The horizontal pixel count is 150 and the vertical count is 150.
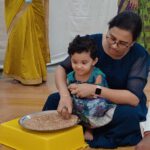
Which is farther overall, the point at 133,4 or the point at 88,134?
the point at 133,4

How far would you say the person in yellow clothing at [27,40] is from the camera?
11.5ft

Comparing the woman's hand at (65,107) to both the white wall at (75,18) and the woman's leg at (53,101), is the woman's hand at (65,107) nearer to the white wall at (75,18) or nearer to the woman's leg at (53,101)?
the woman's leg at (53,101)

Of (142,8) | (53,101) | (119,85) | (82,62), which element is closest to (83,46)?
(82,62)

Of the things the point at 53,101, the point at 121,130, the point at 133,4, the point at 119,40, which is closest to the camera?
the point at 119,40

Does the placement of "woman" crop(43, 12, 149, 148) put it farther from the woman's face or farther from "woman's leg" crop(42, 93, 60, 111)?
"woman's leg" crop(42, 93, 60, 111)

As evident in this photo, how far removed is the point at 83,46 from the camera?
1.92 metres

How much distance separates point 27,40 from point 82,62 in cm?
172

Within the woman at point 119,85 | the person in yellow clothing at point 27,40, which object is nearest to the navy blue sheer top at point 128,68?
the woman at point 119,85

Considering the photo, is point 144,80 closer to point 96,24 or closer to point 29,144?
point 29,144

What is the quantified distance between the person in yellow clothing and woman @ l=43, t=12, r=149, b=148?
147 centimetres

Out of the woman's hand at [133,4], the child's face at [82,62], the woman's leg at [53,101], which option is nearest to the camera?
the child's face at [82,62]

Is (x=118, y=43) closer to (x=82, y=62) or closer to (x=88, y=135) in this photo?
(x=82, y=62)

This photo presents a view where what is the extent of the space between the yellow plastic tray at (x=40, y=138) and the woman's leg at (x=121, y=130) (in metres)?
0.12

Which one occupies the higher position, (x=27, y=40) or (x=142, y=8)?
(x=142, y=8)
